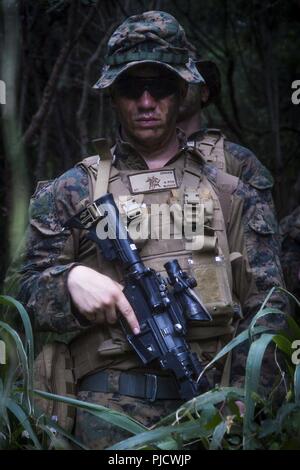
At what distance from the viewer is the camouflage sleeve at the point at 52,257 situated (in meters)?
3.11

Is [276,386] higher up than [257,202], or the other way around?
[257,202]

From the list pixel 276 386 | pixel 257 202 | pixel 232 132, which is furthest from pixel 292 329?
pixel 232 132

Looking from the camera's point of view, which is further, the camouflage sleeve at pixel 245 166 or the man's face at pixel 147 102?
the camouflage sleeve at pixel 245 166

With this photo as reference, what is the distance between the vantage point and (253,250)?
327 centimetres

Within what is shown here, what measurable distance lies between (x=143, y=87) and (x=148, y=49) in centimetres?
14

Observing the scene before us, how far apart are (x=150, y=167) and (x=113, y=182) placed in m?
0.15

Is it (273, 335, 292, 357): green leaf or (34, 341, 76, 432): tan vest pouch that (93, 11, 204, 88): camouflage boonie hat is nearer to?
(34, 341, 76, 432): tan vest pouch

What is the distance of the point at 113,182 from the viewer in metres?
3.28

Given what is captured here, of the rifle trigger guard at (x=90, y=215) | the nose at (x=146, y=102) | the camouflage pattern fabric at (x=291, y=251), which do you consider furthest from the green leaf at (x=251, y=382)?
the camouflage pattern fabric at (x=291, y=251)

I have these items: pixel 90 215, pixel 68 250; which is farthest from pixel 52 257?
pixel 90 215

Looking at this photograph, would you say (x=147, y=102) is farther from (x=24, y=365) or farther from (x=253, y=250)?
(x=24, y=365)

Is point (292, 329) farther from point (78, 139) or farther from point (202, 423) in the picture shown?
point (78, 139)

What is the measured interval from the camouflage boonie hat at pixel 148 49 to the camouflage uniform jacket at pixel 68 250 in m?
0.25

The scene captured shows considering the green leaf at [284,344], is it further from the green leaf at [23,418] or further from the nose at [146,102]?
the nose at [146,102]
